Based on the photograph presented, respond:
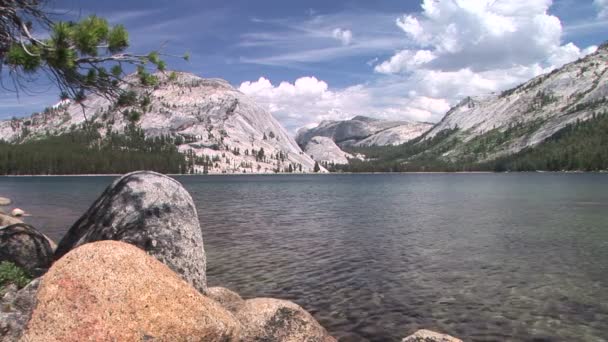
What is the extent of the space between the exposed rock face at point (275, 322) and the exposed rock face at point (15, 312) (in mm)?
5192

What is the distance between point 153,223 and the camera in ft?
49.4

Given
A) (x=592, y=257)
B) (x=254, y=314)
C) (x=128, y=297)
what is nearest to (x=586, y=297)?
(x=592, y=257)

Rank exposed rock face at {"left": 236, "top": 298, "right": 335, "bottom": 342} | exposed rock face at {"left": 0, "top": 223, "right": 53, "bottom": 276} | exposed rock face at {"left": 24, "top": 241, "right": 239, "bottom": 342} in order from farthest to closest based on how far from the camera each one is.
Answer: exposed rock face at {"left": 0, "top": 223, "right": 53, "bottom": 276} < exposed rock face at {"left": 236, "top": 298, "right": 335, "bottom": 342} < exposed rock face at {"left": 24, "top": 241, "right": 239, "bottom": 342}

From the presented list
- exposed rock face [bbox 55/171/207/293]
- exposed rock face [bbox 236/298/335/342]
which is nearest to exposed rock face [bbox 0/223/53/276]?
exposed rock face [bbox 55/171/207/293]

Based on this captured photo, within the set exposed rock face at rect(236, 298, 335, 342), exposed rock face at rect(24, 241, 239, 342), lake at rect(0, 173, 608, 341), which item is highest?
exposed rock face at rect(24, 241, 239, 342)

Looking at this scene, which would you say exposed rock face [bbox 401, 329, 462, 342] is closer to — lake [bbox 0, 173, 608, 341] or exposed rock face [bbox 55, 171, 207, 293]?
lake [bbox 0, 173, 608, 341]

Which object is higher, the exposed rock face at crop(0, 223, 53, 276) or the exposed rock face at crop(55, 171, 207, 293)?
the exposed rock face at crop(55, 171, 207, 293)

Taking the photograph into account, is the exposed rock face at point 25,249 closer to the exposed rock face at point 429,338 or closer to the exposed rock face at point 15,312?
the exposed rock face at point 15,312

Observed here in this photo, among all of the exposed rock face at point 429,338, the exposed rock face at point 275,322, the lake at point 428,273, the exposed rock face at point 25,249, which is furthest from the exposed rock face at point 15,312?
the lake at point 428,273

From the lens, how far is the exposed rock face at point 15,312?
9.54 meters

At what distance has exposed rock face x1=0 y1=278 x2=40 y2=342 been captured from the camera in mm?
9539

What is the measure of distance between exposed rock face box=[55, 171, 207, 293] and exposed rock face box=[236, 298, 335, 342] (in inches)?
113

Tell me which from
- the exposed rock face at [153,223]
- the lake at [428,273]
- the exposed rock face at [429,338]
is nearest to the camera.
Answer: the exposed rock face at [429,338]

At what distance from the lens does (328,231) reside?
1756 inches
